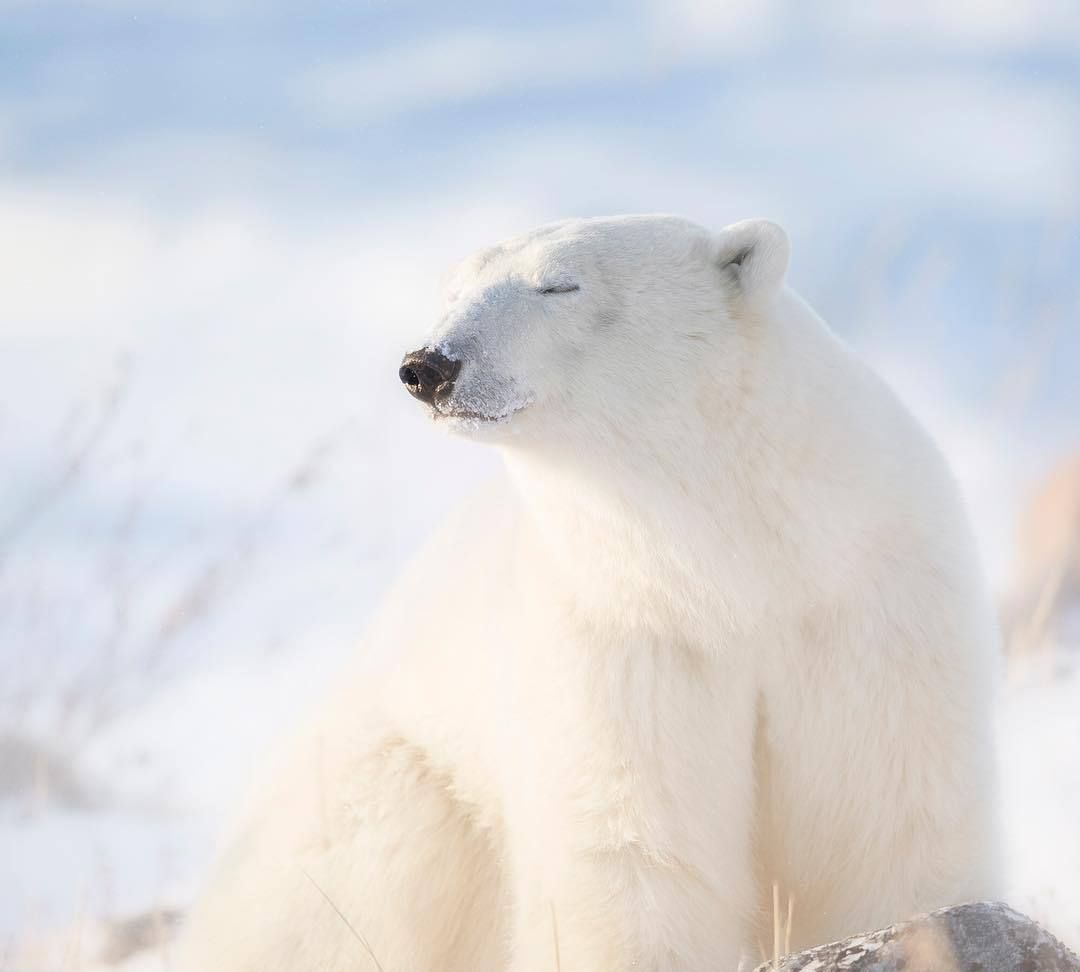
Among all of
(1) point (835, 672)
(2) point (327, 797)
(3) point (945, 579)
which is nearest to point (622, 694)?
(1) point (835, 672)

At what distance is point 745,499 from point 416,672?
4.19ft

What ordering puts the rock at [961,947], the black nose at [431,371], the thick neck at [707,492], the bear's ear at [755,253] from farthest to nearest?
the bear's ear at [755,253] → the thick neck at [707,492] → the black nose at [431,371] → the rock at [961,947]

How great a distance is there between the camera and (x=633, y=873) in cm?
331

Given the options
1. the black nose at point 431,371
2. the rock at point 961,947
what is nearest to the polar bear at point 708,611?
the black nose at point 431,371

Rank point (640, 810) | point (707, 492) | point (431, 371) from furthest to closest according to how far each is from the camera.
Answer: point (640, 810) < point (707, 492) < point (431, 371)

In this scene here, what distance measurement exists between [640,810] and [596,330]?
1171 mm

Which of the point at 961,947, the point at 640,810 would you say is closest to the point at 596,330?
the point at 640,810

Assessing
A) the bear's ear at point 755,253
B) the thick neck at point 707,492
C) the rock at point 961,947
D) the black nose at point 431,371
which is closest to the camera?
the rock at point 961,947

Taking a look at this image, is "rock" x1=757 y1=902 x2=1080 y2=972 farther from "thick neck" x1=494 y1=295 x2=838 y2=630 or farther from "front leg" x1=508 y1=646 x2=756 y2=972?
"thick neck" x1=494 y1=295 x2=838 y2=630

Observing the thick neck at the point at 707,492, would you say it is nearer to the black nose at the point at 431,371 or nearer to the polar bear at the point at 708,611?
the polar bear at the point at 708,611

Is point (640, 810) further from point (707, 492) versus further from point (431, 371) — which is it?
point (431, 371)

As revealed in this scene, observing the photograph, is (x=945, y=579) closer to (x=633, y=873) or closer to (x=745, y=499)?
(x=745, y=499)

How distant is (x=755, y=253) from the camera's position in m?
3.30

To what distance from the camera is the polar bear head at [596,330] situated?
10.2ft
